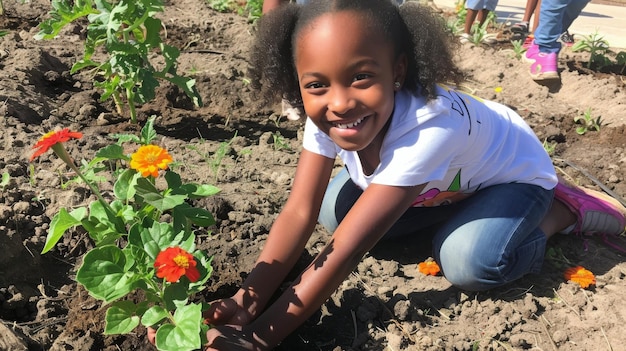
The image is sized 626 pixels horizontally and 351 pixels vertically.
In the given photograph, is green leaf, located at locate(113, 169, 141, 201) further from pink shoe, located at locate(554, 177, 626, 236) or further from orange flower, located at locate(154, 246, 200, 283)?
pink shoe, located at locate(554, 177, 626, 236)

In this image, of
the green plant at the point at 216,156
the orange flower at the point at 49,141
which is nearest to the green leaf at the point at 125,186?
the orange flower at the point at 49,141

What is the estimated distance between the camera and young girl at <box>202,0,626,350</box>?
1.74 m

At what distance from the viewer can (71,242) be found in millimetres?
2213

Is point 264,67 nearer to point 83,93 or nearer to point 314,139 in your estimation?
point 314,139

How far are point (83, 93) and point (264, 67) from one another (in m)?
1.76

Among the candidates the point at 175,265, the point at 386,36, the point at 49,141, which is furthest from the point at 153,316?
the point at 386,36

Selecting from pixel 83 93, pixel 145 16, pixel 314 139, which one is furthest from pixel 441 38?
pixel 83 93

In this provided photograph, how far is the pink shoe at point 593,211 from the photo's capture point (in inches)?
96.7

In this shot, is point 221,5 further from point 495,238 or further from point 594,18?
point 594,18

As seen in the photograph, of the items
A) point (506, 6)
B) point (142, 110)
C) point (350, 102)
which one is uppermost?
point (350, 102)

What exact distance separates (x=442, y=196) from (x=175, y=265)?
127 centimetres

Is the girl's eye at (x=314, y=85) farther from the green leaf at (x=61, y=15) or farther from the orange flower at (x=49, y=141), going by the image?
the green leaf at (x=61, y=15)

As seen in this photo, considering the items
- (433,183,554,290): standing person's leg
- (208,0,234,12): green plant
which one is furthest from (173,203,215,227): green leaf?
(208,0,234,12): green plant

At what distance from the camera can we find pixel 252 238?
7.72 ft
